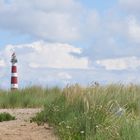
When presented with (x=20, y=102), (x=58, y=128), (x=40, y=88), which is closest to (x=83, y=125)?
(x=58, y=128)

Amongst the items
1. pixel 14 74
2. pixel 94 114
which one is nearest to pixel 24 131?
pixel 94 114

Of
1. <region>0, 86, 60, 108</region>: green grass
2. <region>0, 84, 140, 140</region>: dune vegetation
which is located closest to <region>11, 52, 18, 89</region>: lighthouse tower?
<region>0, 86, 60, 108</region>: green grass

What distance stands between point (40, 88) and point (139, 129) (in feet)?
42.7

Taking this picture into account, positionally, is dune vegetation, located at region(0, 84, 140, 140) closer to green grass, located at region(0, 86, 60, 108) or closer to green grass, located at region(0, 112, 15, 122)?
green grass, located at region(0, 112, 15, 122)

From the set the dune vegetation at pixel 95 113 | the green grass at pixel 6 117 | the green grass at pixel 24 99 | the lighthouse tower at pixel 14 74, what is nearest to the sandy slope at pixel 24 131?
the dune vegetation at pixel 95 113

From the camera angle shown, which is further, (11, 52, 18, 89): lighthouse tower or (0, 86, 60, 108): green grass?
(11, 52, 18, 89): lighthouse tower

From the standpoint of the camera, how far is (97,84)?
43.2 ft

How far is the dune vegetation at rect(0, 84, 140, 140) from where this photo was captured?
352 inches

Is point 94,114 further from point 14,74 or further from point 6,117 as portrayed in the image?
point 14,74

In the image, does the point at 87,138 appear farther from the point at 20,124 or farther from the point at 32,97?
the point at 32,97

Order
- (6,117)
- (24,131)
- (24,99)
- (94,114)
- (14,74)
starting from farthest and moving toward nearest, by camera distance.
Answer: (14,74) → (24,99) → (6,117) → (24,131) → (94,114)

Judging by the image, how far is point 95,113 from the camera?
10.1m

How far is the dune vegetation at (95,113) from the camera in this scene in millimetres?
8953

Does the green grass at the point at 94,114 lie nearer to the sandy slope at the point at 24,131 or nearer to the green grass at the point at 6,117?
the sandy slope at the point at 24,131
